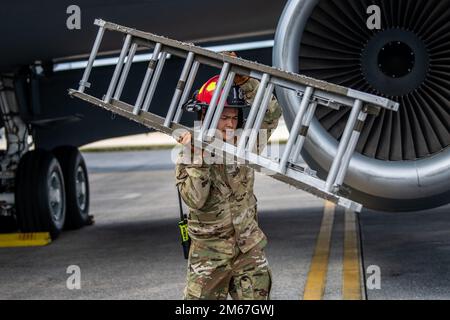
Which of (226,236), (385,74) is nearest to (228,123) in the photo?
(226,236)

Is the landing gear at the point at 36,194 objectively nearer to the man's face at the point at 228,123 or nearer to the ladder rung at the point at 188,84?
the ladder rung at the point at 188,84

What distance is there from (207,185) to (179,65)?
20.0 ft

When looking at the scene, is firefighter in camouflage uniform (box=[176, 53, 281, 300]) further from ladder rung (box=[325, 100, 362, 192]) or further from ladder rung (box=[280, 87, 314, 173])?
ladder rung (box=[325, 100, 362, 192])

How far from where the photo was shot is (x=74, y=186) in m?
11.3

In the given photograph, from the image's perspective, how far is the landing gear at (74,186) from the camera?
11.2 m

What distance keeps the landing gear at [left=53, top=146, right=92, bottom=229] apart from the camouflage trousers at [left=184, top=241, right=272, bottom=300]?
6625 mm

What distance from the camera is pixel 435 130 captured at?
6.61 m

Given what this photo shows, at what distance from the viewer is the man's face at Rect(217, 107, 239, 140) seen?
4.63 meters

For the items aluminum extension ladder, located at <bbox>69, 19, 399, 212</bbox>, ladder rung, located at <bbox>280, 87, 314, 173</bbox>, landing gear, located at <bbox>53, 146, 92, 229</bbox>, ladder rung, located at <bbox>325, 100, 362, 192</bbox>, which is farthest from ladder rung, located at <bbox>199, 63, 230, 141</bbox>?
landing gear, located at <bbox>53, 146, 92, 229</bbox>

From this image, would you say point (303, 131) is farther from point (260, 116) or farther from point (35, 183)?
point (35, 183)

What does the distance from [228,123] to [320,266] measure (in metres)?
3.45

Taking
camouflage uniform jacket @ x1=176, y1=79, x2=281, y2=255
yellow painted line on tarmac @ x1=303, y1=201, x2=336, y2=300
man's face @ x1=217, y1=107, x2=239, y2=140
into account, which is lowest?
yellow painted line on tarmac @ x1=303, y1=201, x2=336, y2=300

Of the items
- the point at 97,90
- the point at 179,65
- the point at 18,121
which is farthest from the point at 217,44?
the point at 18,121
